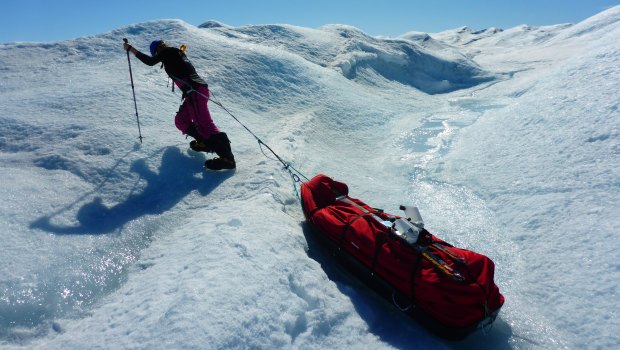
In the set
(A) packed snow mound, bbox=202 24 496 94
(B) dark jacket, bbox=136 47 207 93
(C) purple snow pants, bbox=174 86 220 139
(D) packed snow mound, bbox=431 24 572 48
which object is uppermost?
(D) packed snow mound, bbox=431 24 572 48

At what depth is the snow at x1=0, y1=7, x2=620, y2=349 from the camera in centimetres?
284

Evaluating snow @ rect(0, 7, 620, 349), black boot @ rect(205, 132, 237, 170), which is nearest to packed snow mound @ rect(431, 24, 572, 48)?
snow @ rect(0, 7, 620, 349)

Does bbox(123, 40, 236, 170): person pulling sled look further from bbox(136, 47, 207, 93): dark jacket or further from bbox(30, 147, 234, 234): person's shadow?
bbox(30, 147, 234, 234): person's shadow

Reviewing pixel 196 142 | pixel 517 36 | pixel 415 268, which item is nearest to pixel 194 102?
pixel 196 142

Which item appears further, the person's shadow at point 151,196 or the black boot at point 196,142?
the black boot at point 196,142

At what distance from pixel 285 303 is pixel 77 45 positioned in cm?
836

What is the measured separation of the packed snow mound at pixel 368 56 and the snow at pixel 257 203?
3589mm

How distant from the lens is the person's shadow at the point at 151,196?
147 inches

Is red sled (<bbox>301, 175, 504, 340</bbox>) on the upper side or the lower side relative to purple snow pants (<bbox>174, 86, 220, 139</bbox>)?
lower

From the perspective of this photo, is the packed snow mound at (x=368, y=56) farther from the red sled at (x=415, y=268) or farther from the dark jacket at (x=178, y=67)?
the red sled at (x=415, y=268)

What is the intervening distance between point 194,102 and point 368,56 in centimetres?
1051

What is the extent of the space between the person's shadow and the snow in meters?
0.02

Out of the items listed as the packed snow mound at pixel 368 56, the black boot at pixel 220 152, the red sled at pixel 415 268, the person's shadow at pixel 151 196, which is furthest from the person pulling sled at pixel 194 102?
the packed snow mound at pixel 368 56

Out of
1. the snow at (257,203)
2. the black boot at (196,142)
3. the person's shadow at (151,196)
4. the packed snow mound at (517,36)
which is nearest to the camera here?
the snow at (257,203)
